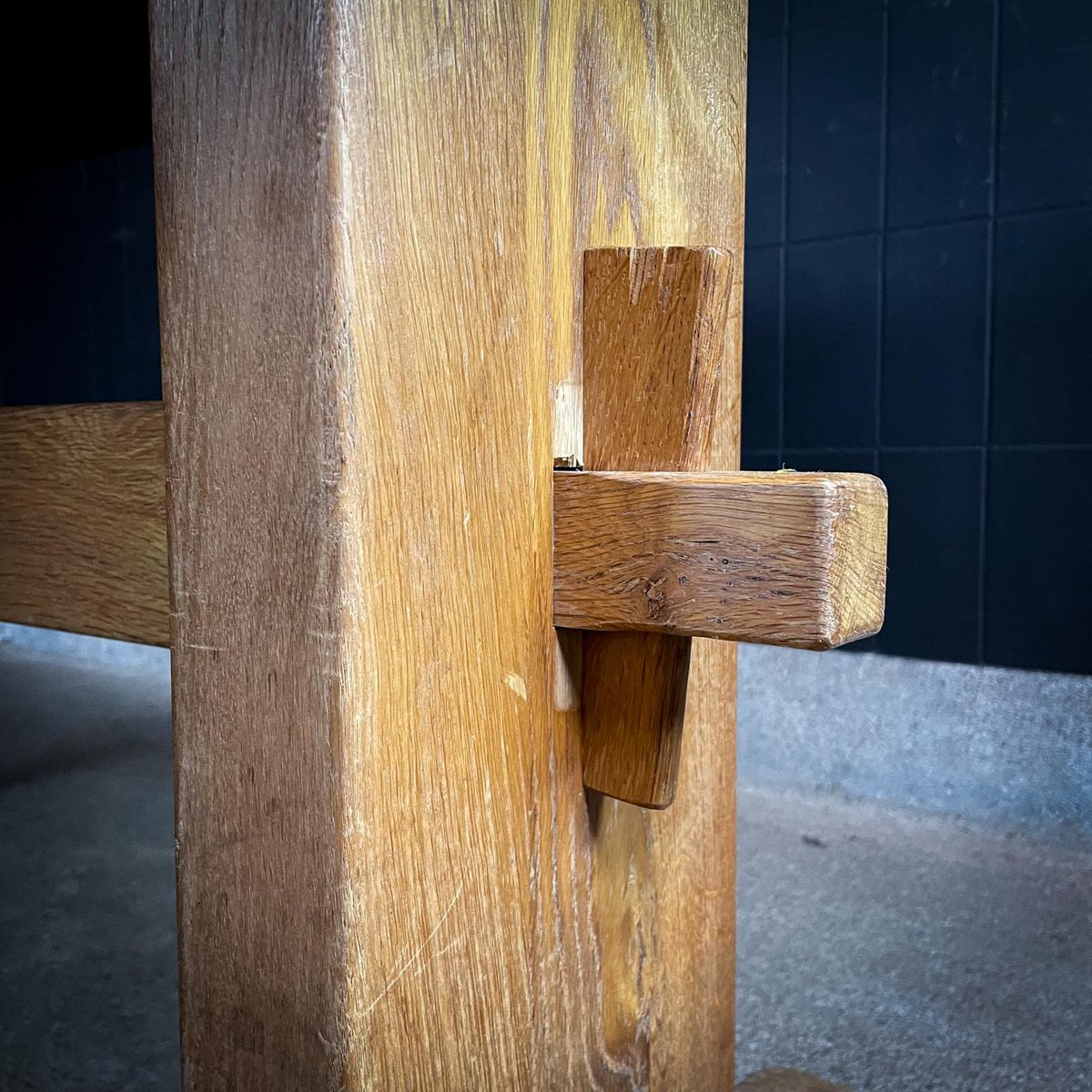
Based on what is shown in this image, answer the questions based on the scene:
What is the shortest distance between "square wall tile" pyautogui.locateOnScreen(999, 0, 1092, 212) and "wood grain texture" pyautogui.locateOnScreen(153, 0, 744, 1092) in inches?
75.7

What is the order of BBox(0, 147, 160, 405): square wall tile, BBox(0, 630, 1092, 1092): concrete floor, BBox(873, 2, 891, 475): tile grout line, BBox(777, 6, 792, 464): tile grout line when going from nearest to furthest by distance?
BBox(0, 630, 1092, 1092): concrete floor → BBox(873, 2, 891, 475): tile grout line → BBox(777, 6, 792, 464): tile grout line → BBox(0, 147, 160, 405): square wall tile

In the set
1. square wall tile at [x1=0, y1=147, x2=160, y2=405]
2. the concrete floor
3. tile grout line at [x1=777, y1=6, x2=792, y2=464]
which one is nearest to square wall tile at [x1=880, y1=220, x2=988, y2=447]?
tile grout line at [x1=777, y1=6, x2=792, y2=464]

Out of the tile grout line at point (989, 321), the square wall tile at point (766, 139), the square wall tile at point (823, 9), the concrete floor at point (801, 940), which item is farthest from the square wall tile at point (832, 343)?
the concrete floor at point (801, 940)

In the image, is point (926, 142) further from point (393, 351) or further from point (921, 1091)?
point (393, 351)

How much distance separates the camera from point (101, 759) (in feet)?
7.66

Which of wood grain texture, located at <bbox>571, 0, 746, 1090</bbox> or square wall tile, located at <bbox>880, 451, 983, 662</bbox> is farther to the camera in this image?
square wall tile, located at <bbox>880, 451, 983, 662</bbox>

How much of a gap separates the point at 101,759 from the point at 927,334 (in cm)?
204

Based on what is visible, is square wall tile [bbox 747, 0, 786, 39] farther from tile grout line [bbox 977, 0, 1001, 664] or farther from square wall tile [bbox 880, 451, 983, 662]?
square wall tile [bbox 880, 451, 983, 662]

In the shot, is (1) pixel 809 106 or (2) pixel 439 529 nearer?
(2) pixel 439 529

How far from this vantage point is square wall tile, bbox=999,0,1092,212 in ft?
6.58

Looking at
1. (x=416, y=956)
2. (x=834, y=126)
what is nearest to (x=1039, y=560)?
(x=834, y=126)

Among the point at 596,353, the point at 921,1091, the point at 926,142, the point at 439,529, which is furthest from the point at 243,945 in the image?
the point at 926,142

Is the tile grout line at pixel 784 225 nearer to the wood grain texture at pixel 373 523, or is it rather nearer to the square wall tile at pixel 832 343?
the square wall tile at pixel 832 343

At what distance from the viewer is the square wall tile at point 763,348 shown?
7.96ft
